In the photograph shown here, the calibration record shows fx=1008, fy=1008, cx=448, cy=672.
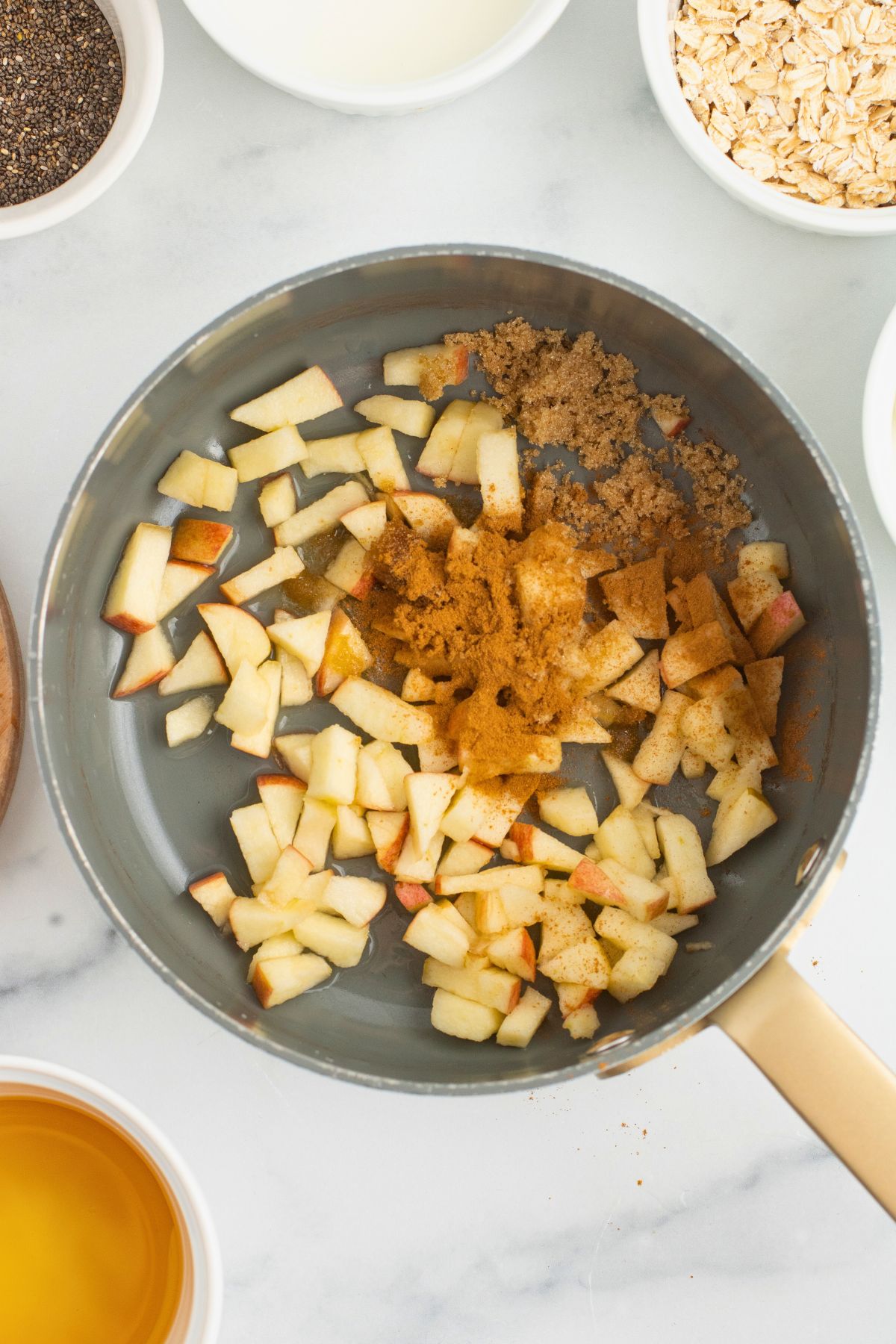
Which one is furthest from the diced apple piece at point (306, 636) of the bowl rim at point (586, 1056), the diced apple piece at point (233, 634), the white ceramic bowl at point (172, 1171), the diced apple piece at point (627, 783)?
the white ceramic bowl at point (172, 1171)

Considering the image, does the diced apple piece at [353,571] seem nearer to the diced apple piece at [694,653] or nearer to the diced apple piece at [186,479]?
the diced apple piece at [186,479]

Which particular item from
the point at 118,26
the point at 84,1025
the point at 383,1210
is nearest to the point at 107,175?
the point at 118,26

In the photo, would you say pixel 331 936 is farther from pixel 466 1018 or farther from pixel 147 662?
pixel 147 662

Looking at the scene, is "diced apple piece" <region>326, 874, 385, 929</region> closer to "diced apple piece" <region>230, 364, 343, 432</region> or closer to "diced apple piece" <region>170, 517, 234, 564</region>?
"diced apple piece" <region>170, 517, 234, 564</region>

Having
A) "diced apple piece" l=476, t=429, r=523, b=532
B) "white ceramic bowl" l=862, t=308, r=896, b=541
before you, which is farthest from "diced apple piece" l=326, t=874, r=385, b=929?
"white ceramic bowl" l=862, t=308, r=896, b=541

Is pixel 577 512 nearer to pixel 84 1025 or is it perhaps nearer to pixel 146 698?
pixel 146 698

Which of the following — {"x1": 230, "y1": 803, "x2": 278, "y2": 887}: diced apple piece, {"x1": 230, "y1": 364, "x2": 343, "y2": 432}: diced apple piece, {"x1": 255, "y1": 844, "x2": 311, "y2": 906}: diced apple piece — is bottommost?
{"x1": 255, "y1": 844, "x2": 311, "y2": 906}: diced apple piece
